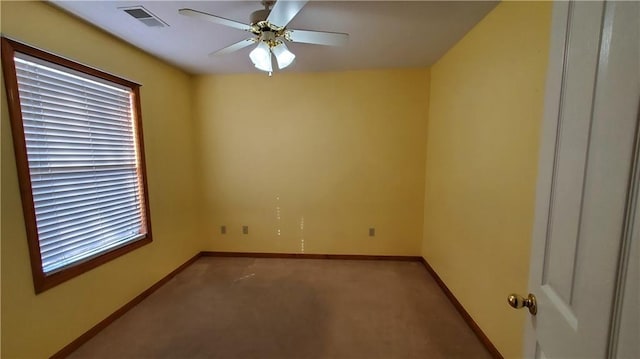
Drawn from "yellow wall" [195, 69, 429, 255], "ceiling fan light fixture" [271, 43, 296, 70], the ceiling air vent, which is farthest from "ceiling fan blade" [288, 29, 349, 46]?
"yellow wall" [195, 69, 429, 255]

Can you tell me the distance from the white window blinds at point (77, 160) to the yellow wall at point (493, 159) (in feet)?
9.85

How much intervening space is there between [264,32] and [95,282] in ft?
7.55

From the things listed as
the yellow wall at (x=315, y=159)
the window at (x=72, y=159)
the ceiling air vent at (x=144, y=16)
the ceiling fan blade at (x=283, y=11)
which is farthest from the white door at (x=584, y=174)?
the window at (x=72, y=159)

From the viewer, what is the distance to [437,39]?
2186 mm

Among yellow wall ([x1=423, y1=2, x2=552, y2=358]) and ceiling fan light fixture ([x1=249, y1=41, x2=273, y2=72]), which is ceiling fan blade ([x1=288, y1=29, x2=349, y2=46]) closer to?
ceiling fan light fixture ([x1=249, y1=41, x2=273, y2=72])

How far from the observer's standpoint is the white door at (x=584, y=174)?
0.45 meters

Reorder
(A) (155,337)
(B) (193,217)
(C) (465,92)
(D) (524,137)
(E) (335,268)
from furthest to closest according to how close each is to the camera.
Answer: (B) (193,217), (E) (335,268), (C) (465,92), (A) (155,337), (D) (524,137)

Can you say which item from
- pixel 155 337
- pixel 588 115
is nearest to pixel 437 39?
pixel 588 115

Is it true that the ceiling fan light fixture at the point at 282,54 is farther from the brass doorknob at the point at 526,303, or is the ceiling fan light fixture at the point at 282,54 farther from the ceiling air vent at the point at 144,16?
the brass doorknob at the point at 526,303

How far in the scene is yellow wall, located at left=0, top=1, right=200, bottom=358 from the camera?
4.86 ft

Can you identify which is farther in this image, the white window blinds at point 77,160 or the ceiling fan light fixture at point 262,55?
the ceiling fan light fixture at point 262,55

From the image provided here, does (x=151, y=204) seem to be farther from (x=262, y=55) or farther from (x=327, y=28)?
(x=327, y=28)

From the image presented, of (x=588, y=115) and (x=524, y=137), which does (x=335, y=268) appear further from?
(x=588, y=115)

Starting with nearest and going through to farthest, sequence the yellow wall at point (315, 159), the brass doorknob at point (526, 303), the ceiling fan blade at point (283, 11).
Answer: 1. the brass doorknob at point (526, 303)
2. the ceiling fan blade at point (283, 11)
3. the yellow wall at point (315, 159)
